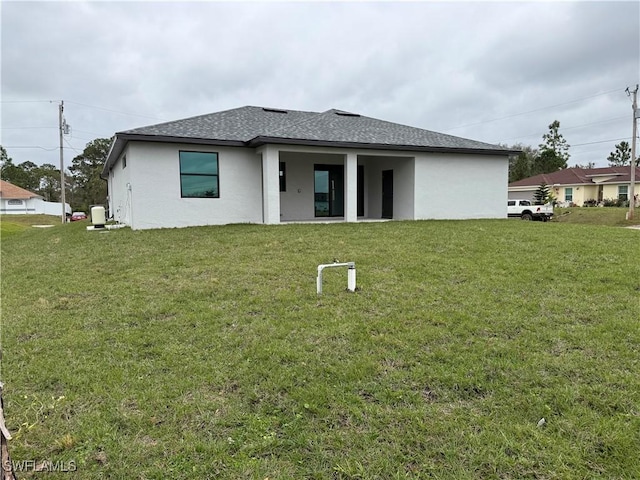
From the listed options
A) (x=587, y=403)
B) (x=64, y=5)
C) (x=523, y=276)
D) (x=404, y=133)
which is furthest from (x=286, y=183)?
(x=587, y=403)

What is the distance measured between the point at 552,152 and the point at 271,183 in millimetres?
45021

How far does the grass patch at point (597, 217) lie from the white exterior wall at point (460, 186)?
13372 millimetres

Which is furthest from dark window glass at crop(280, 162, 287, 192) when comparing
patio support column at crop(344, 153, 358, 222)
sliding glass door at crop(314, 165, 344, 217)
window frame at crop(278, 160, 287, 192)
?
patio support column at crop(344, 153, 358, 222)

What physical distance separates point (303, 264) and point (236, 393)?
4023 mm

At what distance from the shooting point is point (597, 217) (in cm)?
2706

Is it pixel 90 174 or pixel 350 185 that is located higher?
pixel 90 174

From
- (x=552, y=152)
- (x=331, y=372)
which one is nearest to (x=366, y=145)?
(x=331, y=372)

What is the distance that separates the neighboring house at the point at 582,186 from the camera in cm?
3753

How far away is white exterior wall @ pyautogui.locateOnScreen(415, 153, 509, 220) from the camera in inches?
590

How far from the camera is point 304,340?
3.82m

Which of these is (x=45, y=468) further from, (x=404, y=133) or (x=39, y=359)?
(x=404, y=133)

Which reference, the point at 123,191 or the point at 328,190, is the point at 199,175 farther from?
the point at 328,190

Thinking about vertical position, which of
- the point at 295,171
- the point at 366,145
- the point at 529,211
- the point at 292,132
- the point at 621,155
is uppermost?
the point at 621,155

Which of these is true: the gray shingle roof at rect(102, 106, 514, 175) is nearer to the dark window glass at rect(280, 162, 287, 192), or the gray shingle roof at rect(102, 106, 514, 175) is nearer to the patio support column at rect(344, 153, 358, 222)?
the patio support column at rect(344, 153, 358, 222)
